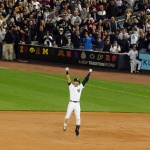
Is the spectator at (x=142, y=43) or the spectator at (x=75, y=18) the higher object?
the spectator at (x=75, y=18)

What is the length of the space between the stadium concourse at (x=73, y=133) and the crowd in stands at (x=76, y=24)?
1241 centimetres

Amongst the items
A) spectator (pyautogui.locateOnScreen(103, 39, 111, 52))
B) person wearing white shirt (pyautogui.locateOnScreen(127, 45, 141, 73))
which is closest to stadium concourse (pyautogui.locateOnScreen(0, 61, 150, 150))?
person wearing white shirt (pyautogui.locateOnScreen(127, 45, 141, 73))

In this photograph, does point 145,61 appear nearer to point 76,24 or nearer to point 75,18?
point 76,24

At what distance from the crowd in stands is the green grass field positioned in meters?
4.63

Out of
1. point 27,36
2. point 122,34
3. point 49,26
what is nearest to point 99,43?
point 122,34

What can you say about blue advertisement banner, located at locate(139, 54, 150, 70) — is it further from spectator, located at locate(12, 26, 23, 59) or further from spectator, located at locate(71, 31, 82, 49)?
spectator, located at locate(12, 26, 23, 59)

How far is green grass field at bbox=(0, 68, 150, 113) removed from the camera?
24.0 m

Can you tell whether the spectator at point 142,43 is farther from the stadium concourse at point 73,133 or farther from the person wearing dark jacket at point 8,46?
the stadium concourse at point 73,133

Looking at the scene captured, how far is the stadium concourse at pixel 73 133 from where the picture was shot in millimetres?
17109

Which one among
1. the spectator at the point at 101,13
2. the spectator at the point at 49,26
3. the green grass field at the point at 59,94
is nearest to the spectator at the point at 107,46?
the spectator at the point at 101,13

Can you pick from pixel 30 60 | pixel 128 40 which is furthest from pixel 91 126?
pixel 30 60

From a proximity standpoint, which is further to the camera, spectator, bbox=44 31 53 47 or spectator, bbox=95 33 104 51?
spectator, bbox=44 31 53 47

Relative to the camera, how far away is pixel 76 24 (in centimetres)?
3700

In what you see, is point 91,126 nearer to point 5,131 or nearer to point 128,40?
point 5,131
